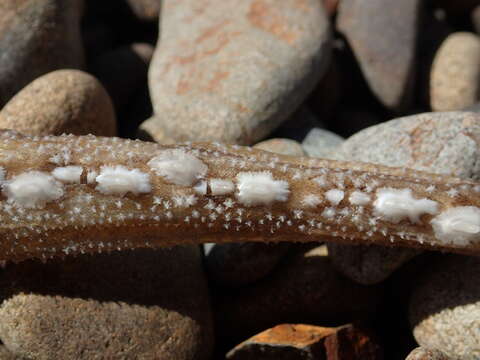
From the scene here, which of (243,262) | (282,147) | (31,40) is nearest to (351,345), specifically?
(243,262)

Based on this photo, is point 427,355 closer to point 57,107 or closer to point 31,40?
point 57,107

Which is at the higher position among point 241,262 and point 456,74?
point 456,74

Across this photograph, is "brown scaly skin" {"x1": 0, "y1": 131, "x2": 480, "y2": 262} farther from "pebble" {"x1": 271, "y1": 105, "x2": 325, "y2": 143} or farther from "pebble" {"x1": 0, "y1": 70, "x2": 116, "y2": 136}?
"pebble" {"x1": 271, "y1": 105, "x2": 325, "y2": 143}

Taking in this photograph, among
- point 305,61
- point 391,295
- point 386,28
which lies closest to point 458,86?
point 386,28

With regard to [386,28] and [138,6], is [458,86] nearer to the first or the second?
[386,28]

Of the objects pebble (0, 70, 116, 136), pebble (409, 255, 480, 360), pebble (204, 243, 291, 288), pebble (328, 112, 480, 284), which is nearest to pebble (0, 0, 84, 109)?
pebble (0, 70, 116, 136)

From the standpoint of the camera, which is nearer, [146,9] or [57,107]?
[57,107]
